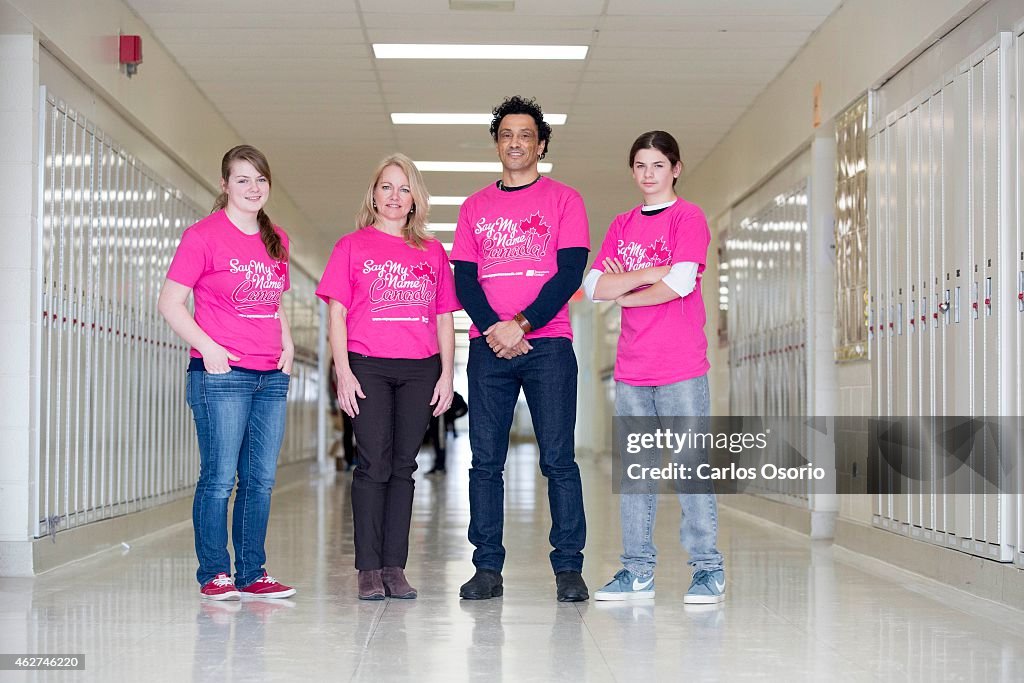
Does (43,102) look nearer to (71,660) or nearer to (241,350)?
(241,350)

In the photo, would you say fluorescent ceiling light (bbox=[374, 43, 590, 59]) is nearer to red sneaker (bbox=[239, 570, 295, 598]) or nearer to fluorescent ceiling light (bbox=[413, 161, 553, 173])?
fluorescent ceiling light (bbox=[413, 161, 553, 173])

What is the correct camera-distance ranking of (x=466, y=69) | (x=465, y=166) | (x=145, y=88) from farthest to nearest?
1. (x=465, y=166)
2. (x=466, y=69)
3. (x=145, y=88)

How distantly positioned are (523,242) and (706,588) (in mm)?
1252

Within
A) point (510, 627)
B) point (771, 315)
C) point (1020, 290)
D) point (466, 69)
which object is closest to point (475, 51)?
point (466, 69)

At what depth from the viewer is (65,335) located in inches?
199

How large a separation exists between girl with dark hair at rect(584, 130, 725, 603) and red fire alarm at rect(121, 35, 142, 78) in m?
3.13

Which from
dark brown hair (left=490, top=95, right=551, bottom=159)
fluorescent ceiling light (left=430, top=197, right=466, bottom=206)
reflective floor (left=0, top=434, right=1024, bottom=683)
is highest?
fluorescent ceiling light (left=430, top=197, right=466, bottom=206)

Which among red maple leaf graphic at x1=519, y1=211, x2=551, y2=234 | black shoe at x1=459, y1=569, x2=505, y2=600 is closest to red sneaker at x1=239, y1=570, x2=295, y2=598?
black shoe at x1=459, y1=569, x2=505, y2=600

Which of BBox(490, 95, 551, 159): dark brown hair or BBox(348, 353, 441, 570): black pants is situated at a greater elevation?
BBox(490, 95, 551, 159): dark brown hair

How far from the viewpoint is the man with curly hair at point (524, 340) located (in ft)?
12.2

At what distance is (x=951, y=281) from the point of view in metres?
4.46

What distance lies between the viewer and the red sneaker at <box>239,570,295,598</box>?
3.80 metres

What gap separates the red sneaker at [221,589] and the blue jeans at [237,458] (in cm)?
2

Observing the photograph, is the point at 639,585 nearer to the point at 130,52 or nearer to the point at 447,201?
the point at 130,52
